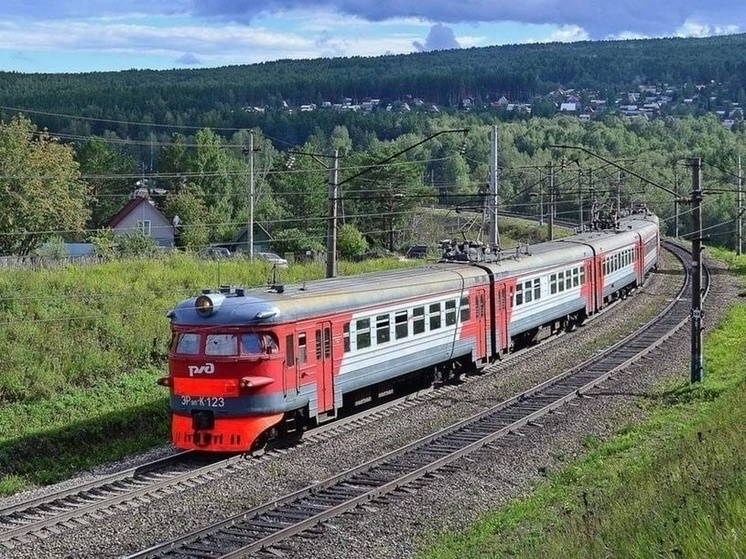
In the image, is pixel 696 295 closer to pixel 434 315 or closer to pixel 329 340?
pixel 434 315

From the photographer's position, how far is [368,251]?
56188mm

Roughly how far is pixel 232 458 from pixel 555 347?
1544 cm

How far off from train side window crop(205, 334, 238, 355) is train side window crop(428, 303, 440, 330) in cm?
653


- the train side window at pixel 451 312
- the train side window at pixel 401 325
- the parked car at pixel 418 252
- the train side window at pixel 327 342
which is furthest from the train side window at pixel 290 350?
the parked car at pixel 418 252

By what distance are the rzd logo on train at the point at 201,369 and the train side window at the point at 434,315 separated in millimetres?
6764

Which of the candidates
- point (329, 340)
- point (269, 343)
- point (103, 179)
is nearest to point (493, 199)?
point (329, 340)

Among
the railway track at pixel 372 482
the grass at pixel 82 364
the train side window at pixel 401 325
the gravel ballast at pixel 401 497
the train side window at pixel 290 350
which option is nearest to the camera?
the railway track at pixel 372 482

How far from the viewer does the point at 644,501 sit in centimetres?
1178

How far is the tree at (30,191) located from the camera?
4206 centimetres

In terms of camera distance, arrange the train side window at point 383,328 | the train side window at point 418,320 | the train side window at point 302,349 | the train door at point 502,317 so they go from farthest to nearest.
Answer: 1. the train door at point 502,317
2. the train side window at point 418,320
3. the train side window at point 383,328
4. the train side window at point 302,349

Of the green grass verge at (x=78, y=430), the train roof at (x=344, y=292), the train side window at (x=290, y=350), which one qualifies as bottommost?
the green grass verge at (x=78, y=430)

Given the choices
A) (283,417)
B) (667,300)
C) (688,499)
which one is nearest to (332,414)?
(283,417)

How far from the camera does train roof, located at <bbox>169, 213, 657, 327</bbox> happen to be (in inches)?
669

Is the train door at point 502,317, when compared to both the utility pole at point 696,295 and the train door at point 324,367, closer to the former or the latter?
the utility pole at point 696,295
